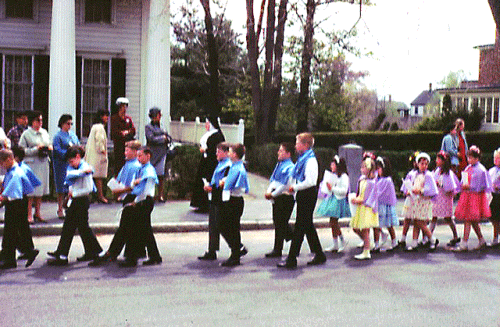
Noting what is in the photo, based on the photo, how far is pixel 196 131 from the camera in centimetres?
2195

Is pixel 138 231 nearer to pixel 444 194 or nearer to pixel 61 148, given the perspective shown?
pixel 61 148

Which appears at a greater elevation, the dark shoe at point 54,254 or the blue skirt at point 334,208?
the blue skirt at point 334,208

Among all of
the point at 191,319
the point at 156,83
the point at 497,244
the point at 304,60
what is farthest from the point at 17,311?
the point at 304,60

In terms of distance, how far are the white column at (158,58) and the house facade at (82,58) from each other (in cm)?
3

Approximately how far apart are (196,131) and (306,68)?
206 inches

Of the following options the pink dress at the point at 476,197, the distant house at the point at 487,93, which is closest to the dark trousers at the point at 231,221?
the pink dress at the point at 476,197

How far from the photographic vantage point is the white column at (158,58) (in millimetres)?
19547

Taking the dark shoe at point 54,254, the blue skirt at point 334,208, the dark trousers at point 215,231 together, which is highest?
the blue skirt at point 334,208

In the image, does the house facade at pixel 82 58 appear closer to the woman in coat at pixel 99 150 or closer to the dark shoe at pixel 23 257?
the woman in coat at pixel 99 150

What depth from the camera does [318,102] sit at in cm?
2945

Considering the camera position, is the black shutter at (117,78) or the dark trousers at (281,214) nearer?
the dark trousers at (281,214)

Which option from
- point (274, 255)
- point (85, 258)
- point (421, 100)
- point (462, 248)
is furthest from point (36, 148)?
point (421, 100)

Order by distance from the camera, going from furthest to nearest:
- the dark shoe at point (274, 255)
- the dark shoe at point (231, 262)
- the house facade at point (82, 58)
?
the house facade at point (82, 58) < the dark shoe at point (274, 255) < the dark shoe at point (231, 262)

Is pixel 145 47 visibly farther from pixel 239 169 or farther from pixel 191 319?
pixel 191 319
